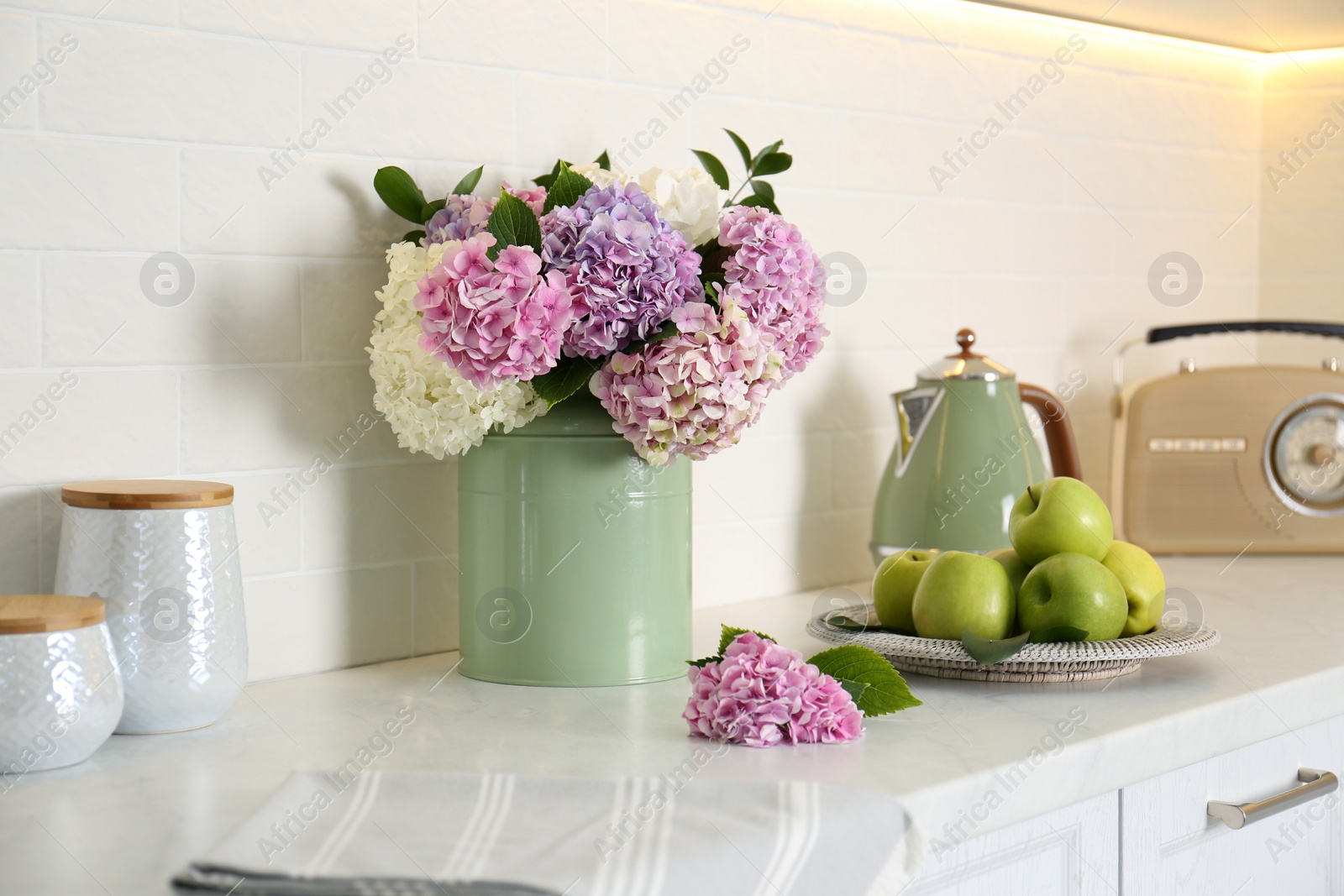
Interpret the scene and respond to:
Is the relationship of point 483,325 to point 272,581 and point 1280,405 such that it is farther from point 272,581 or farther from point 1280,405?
point 1280,405

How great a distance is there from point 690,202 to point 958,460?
Result: 0.50 metres

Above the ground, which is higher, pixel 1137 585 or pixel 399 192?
pixel 399 192

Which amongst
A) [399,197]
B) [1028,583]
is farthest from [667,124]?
[1028,583]

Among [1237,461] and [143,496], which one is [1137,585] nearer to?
[1237,461]

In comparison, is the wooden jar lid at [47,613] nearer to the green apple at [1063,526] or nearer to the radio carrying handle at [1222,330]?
the green apple at [1063,526]

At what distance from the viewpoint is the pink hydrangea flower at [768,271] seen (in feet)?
3.05

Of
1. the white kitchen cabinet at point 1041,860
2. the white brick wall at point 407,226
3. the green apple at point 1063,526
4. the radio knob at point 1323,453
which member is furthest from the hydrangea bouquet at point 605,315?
the radio knob at point 1323,453

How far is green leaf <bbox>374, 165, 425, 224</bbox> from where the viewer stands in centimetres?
104

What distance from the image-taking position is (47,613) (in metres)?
0.77

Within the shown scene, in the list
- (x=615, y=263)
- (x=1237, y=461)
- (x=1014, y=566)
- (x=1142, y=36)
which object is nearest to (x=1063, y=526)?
(x=1014, y=566)

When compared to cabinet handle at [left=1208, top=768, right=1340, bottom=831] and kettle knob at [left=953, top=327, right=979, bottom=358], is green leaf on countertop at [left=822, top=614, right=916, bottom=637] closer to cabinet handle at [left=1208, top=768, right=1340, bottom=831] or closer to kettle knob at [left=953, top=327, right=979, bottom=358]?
cabinet handle at [left=1208, top=768, right=1340, bottom=831]

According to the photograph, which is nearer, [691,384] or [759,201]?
[691,384]

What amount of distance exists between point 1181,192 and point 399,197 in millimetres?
1196

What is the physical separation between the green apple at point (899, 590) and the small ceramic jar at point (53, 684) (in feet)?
1.90
